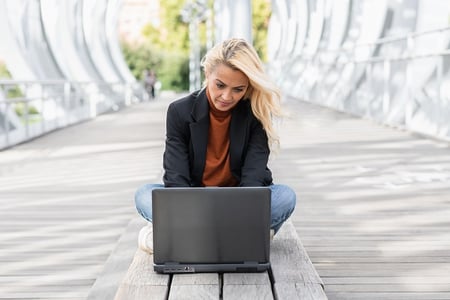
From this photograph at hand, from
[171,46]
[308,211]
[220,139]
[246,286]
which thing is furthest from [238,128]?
[171,46]

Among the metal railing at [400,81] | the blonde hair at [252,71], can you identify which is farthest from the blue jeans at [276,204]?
the metal railing at [400,81]

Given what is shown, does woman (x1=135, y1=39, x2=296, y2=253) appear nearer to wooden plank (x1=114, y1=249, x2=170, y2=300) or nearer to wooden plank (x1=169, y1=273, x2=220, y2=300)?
wooden plank (x1=114, y1=249, x2=170, y2=300)

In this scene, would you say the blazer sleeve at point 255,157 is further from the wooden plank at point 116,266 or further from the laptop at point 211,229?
the wooden plank at point 116,266

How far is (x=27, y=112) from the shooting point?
1141cm

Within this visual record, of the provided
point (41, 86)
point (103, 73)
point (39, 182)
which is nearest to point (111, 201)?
point (39, 182)

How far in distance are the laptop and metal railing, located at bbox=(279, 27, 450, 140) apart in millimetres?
7208

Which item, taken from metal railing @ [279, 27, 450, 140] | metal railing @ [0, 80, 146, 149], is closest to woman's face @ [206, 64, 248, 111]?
metal railing @ [279, 27, 450, 140]

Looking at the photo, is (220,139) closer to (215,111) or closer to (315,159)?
(215,111)

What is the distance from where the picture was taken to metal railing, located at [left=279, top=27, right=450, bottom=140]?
10.1 metres

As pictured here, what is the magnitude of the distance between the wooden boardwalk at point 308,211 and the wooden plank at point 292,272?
0.26 meters

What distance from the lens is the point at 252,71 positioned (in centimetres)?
315

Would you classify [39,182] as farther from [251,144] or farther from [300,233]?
[251,144]

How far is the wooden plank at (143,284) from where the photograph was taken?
2.68 meters

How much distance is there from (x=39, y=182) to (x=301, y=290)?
477 cm
